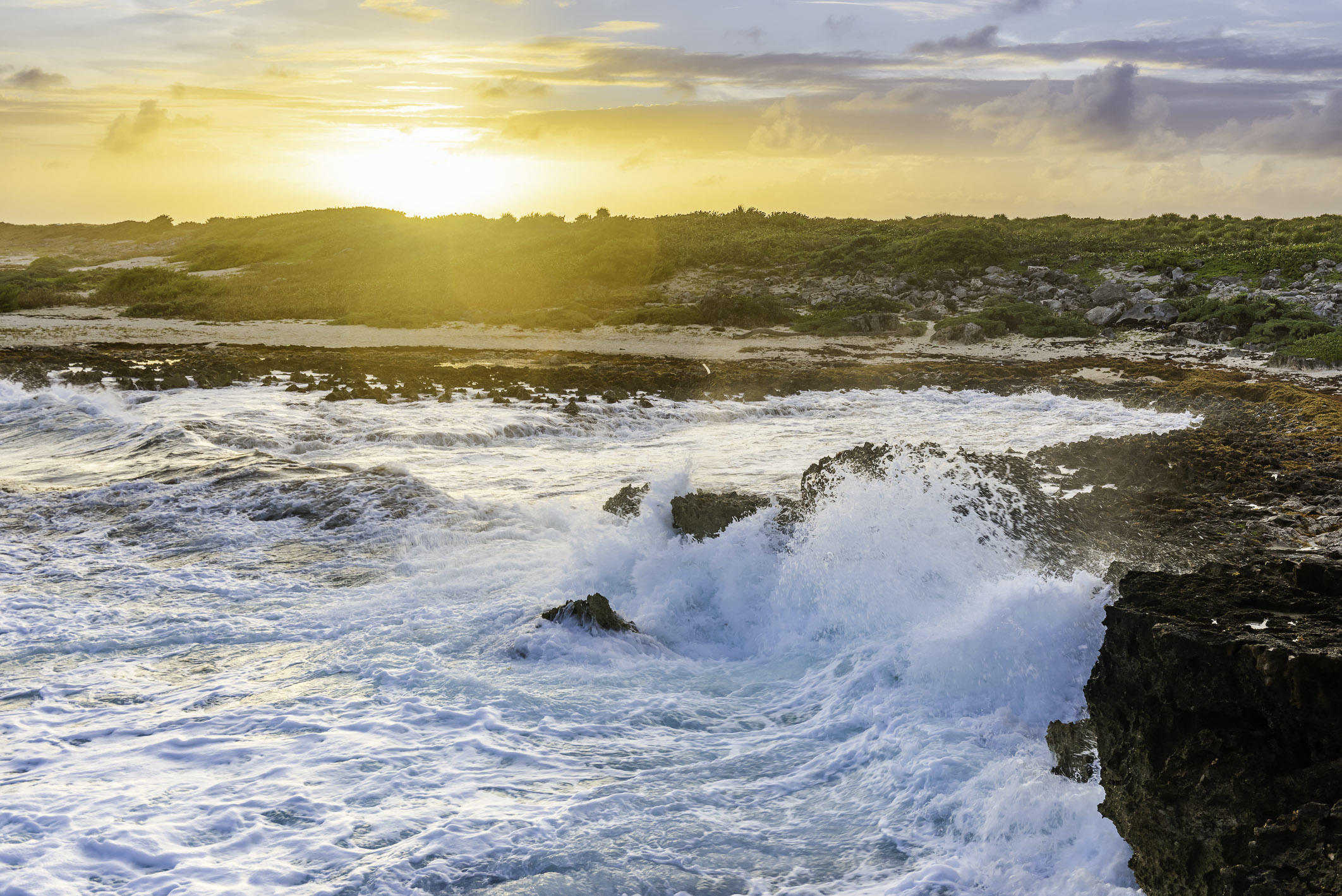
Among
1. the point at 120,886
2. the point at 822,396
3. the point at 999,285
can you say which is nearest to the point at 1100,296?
the point at 999,285

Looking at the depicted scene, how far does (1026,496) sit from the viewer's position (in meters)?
10.8

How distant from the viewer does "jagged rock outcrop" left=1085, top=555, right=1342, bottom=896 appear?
3.91 metres

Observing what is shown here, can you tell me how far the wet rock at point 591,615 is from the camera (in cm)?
874

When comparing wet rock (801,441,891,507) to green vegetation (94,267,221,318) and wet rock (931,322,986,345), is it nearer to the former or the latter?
wet rock (931,322,986,345)

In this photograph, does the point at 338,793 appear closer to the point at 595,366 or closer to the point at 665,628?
the point at 665,628

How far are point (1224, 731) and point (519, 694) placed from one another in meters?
5.21

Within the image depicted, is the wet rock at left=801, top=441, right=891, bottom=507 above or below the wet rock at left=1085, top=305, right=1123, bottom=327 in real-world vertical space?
below

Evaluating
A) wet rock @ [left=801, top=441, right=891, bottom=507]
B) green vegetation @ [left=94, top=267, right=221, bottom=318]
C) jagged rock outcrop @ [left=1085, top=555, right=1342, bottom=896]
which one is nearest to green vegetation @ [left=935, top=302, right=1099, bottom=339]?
wet rock @ [left=801, top=441, right=891, bottom=507]

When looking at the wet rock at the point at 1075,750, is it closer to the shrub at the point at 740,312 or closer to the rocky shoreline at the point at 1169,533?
the rocky shoreline at the point at 1169,533

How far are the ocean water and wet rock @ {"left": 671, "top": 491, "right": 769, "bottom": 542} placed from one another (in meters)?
0.29

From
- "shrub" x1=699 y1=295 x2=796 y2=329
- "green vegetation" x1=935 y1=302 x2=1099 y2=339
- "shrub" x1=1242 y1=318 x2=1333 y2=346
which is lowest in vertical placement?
"shrub" x1=1242 y1=318 x2=1333 y2=346

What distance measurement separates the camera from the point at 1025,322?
3284cm

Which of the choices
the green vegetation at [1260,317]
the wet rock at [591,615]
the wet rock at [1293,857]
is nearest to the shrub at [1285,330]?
the green vegetation at [1260,317]

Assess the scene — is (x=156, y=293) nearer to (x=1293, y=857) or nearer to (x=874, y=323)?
(x=874, y=323)
